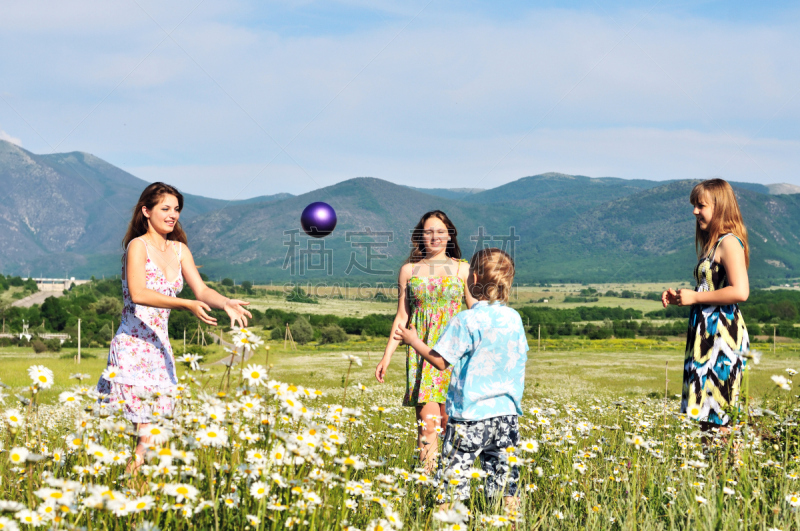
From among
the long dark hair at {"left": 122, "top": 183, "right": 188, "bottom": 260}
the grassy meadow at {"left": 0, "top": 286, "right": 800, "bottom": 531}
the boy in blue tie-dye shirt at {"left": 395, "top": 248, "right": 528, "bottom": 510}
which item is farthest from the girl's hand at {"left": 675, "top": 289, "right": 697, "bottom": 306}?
the long dark hair at {"left": 122, "top": 183, "right": 188, "bottom": 260}

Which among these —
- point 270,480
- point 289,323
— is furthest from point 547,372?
point 289,323

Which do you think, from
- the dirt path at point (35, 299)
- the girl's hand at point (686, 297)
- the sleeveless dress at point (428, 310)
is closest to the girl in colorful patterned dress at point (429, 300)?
the sleeveless dress at point (428, 310)

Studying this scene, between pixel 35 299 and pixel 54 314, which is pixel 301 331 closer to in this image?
pixel 54 314

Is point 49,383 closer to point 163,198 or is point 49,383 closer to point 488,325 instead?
point 163,198

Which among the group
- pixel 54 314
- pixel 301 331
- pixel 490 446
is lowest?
pixel 301 331

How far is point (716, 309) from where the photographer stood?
14.1 feet

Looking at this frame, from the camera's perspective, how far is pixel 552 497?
3.93 metres

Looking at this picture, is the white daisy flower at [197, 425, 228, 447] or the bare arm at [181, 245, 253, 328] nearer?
the white daisy flower at [197, 425, 228, 447]

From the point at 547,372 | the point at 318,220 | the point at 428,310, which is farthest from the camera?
the point at 547,372

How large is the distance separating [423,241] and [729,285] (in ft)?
8.21

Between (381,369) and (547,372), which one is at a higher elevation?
(381,369)

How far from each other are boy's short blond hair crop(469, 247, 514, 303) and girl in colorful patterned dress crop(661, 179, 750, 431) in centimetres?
127

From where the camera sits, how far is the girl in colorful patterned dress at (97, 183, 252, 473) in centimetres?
387

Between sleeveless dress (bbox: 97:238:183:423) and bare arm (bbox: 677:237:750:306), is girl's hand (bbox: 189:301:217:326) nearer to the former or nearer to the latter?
sleeveless dress (bbox: 97:238:183:423)
